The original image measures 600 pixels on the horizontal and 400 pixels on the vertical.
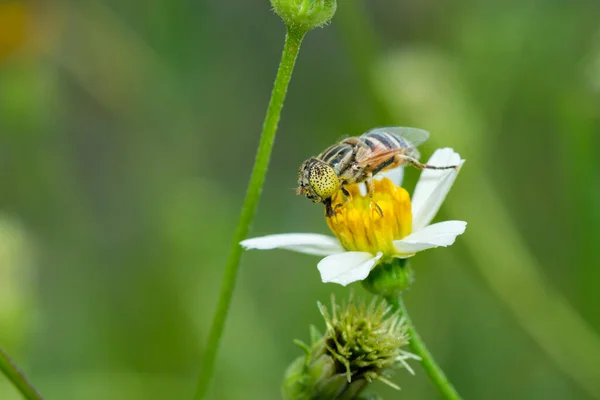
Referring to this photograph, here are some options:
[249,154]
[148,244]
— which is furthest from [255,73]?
[148,244]

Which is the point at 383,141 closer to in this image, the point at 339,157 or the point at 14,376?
the point at 339,157

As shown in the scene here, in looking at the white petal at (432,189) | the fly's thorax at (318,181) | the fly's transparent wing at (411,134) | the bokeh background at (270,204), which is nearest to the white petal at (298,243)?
the fly's thorax at (318,181)

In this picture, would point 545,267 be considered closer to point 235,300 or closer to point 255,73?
point 235,300

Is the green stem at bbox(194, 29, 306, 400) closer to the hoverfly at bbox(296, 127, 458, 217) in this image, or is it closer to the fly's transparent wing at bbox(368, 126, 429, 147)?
the hoverfly at bbox(296, 127, 458, 217)

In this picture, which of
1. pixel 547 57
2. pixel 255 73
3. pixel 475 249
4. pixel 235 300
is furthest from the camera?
pixel 255 73

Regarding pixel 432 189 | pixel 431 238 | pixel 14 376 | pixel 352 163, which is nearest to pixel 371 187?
pixel 352 163

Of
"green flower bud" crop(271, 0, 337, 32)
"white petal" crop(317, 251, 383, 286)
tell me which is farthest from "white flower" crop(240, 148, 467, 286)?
"green flower bud" crop(271, 0, 337, 32)
